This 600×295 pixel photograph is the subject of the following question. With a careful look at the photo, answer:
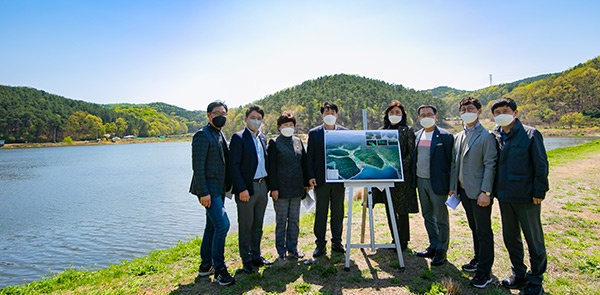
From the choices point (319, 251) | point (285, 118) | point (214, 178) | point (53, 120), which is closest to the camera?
point (214, 178)

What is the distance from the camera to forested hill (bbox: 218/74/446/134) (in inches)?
3280

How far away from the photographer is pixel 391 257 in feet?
17.4

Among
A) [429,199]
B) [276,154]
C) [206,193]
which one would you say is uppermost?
[276,154]

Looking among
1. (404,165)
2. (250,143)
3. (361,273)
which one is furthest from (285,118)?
(361,273)

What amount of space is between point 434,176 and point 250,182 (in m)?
2.80

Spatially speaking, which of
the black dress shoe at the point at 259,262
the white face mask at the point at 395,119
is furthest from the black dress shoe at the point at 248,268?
the white face mask at the point at 395,119

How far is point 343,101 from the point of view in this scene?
91.6m

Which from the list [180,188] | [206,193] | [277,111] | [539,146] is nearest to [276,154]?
[206,193]

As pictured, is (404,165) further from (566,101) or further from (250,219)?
(566,101)

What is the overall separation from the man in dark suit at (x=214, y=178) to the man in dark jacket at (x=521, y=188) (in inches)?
144

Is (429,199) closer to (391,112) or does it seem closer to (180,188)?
(391,112)

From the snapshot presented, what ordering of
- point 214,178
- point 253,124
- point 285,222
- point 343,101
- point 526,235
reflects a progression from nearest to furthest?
point 526,235
point 214,178
point 253,124
point 285,222
point 343,101

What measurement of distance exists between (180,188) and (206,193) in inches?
675

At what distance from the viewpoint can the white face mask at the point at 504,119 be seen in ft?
12.6
